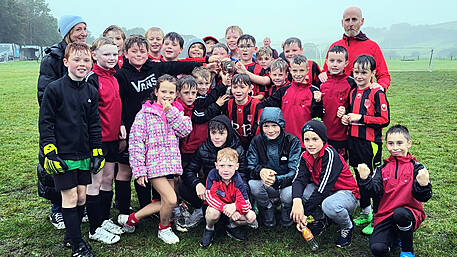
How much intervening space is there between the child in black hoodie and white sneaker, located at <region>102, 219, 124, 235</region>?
23 cm

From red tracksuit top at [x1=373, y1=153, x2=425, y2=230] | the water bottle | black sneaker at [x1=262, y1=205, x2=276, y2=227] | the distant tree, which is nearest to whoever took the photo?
red tracksuit top at [x1=373, y1=153, x2=425, y2=230]

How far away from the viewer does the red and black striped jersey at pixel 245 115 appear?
4680 mm

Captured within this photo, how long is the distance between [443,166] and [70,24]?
20.2 ft

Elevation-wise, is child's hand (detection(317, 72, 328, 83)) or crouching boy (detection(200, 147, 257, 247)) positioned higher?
child's hand (detection(317, 72, 328, 83))

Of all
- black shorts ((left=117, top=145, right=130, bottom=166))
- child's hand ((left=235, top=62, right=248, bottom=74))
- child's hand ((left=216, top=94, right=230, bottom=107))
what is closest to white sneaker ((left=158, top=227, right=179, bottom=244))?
black shorts ((left=117, top=145, right=130, bottom=166))

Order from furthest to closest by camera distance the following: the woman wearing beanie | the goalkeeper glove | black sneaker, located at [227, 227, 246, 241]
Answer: black sneaker, located at [227, 227, 246, 241] → the woman wearing beanie → the goalkeeper glove

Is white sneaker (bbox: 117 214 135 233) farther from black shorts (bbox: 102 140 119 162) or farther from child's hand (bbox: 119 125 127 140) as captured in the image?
child's hand (bbox: 119 125 127 140)

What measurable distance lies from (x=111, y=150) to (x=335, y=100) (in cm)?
266

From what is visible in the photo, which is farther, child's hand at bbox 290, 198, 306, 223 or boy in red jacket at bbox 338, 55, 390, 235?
boy in red jacket at bbox 338, 55, 390, 235

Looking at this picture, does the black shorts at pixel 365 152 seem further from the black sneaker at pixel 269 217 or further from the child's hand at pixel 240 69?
the child's hand at pixel 240 69

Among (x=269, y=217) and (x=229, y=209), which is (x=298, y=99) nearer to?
(x=269, y=217)

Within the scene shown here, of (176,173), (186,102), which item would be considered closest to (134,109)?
(186,102)

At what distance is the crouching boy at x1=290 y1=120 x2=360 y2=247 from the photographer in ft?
12.8

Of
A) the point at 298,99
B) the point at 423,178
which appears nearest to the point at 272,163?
the point at 298,99
